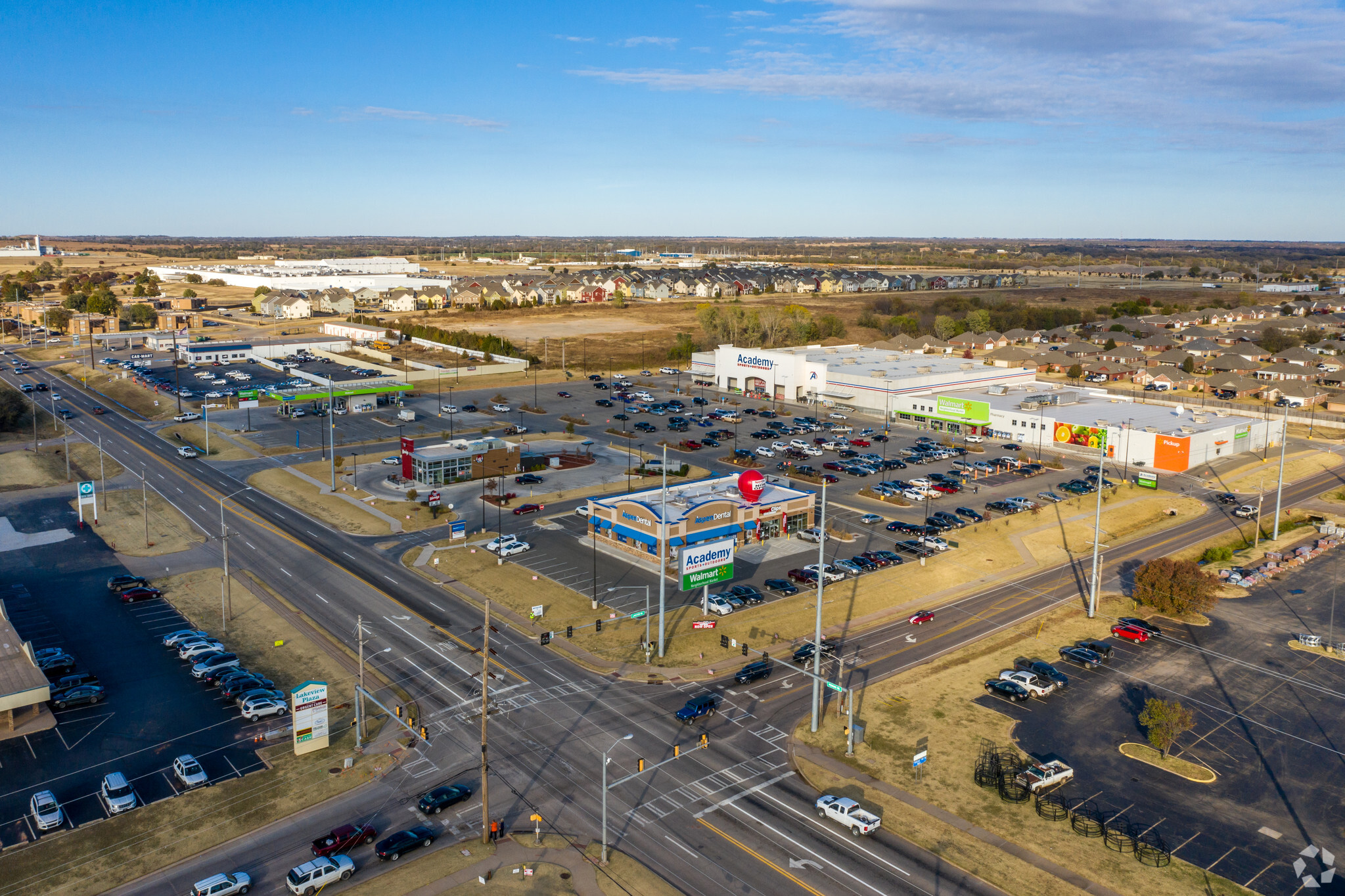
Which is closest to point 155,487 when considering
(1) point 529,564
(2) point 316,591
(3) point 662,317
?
(2) point 316,591

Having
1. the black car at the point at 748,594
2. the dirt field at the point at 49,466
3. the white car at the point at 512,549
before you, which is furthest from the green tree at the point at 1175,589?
the dirt field at the point at 49,466

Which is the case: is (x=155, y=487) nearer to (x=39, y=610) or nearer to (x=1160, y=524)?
(x=39, y=610)

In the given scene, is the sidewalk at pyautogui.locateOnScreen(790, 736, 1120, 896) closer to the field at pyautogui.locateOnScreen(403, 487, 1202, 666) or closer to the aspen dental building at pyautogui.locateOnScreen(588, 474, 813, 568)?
the field at pyautogui.locateOnScreen(403, 487, 1202, 666)

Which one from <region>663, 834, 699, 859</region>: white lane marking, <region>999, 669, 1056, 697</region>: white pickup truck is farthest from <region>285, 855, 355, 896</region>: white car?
<region>999, 669, 1056, 697</region>: white pickup truck

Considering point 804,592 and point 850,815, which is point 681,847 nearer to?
point 850,815

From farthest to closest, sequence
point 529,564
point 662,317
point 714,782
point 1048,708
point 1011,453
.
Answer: point 662,317, point 1011,453, point 529,564, point 1048,708, point 714,782
